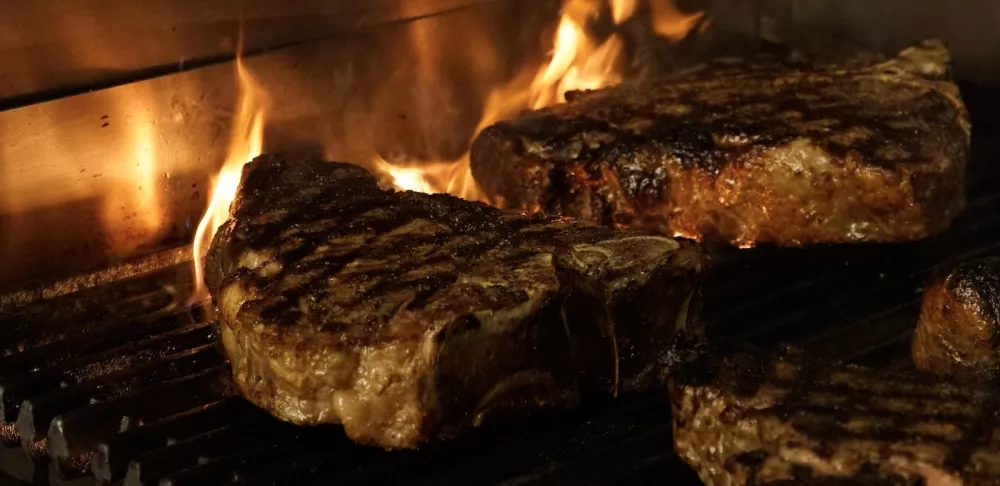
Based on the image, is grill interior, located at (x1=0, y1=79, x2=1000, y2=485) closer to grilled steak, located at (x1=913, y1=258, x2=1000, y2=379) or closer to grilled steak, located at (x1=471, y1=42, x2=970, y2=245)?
grilled steak, located at (x1=471, y1=42, x2=970, y2=245)

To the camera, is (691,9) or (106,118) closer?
(106,118)

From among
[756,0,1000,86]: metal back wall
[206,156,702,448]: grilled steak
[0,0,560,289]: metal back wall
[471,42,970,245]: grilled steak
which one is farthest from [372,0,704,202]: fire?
[206,156,702,448]: grilled steak

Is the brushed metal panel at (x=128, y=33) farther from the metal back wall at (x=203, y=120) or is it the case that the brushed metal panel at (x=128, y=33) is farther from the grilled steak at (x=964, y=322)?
the grilled steak at (x=964, y=322)

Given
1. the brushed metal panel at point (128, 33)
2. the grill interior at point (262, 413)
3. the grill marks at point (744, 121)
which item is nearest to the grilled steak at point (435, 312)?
the grill interior at point (262, 413)

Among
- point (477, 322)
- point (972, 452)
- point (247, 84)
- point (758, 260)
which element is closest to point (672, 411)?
point (477, 322)

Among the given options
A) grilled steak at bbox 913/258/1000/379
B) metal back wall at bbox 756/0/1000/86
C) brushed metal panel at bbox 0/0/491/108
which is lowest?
metal back wall at bbox 756/0/1000/86

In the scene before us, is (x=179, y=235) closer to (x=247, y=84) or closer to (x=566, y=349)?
(x=247, y=84)
